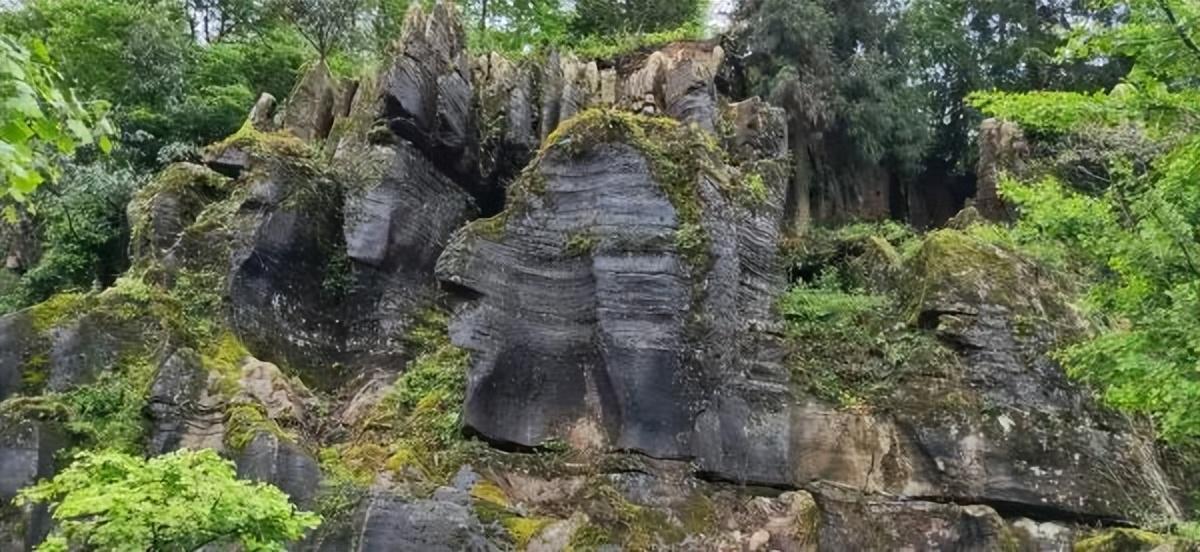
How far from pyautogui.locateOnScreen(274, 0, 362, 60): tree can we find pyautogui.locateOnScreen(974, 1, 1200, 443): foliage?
1454 cm

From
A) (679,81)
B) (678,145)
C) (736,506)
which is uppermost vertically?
(679,81)

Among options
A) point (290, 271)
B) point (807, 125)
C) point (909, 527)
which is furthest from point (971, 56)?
point (290, 271)

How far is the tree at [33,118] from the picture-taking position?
Answer: 3.13 metres

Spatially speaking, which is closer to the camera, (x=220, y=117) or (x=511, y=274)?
(x=511, y=274)

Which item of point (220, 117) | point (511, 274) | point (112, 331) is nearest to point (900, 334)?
point (511, 274)

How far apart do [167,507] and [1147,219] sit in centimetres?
761

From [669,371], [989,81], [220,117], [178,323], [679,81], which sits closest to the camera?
[669,371]

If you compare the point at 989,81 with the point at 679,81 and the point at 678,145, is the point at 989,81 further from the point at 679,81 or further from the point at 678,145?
the point at 678,145

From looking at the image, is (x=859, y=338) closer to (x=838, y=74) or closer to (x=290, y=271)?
(x=290, y=271)

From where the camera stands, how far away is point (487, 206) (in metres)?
17.5

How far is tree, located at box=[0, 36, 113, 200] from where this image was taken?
3.13m

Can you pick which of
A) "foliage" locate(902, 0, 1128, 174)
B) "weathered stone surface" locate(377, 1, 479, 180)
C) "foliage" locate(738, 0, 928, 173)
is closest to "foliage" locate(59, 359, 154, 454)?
"weathered stone surface" locate(377, 1, 479, 180)

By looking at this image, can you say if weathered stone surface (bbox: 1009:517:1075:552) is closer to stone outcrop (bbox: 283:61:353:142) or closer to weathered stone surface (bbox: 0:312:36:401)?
weathered stone surface (bbox: 0:312:36:401)

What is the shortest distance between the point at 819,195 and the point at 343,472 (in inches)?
532
